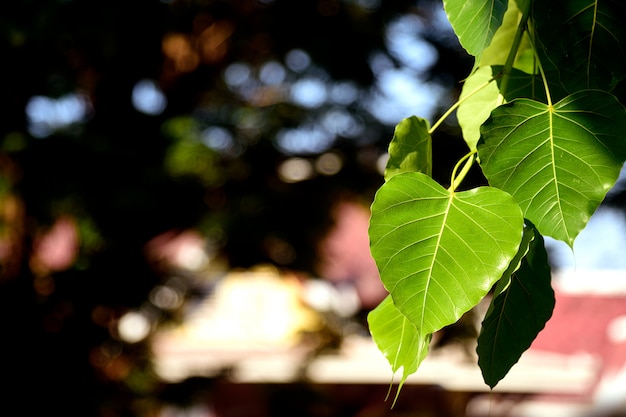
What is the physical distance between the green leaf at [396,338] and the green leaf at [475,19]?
12cm

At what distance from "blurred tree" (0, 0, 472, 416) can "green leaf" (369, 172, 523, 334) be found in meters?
2.16

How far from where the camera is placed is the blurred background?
8.27ft

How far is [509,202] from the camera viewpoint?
0.93 ft

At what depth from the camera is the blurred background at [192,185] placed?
99.2 inches

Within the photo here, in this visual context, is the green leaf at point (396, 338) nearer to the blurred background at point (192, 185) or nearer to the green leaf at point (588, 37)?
the green leaf at point (588, 37)

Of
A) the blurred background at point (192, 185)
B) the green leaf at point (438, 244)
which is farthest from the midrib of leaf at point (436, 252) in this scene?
the blurred background at point (192, 185)

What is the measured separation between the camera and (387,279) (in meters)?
0.29

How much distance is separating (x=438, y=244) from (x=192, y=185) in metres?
2.47

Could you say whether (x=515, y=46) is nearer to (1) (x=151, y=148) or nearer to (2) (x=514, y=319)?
(2) (x=514, y=319)

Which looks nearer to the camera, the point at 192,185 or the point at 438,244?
the point at 438,244

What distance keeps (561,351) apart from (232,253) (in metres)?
1.57

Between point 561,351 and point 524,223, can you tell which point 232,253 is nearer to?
point 561,351

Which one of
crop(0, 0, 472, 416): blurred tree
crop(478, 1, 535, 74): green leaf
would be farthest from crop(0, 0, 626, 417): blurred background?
crop(478, 1, 535, 74): green leaf

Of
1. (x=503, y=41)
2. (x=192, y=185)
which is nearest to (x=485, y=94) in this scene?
(x=503, y=41)
